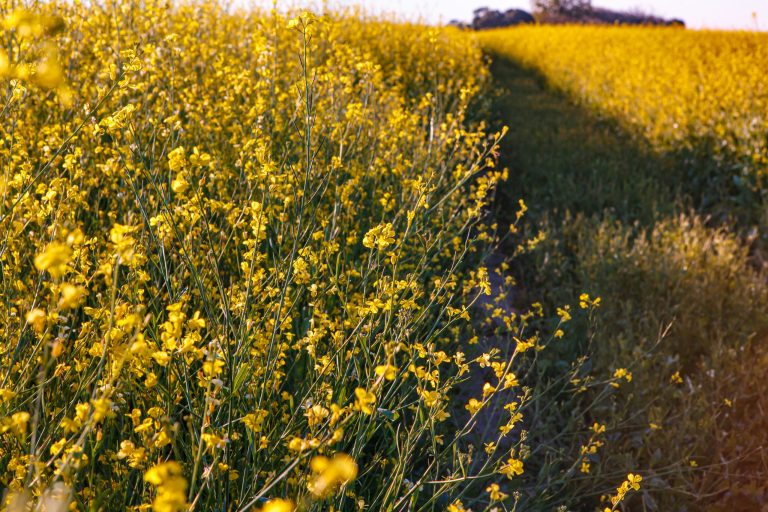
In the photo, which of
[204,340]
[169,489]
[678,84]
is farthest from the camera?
[678,84]

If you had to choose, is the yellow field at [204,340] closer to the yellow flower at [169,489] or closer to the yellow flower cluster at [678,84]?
the yellow flower at [169,489]

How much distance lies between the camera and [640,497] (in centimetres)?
288

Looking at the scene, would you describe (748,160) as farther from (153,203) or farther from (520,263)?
(153,203)

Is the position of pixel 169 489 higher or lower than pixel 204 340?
higher

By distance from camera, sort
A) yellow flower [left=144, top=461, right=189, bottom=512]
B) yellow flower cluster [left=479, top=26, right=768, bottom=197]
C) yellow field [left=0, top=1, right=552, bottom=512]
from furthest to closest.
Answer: yellow flower cluster [left=479, top=26, right=768, bottom=197] < yellow field [left=0, top=1, right=552, bottom=512] < yellow flower [left=144, top=461, right=189, bottom=512]

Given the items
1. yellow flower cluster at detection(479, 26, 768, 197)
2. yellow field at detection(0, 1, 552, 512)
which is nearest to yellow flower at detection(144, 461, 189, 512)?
yellow field at detection(0, 1, 552, 512)

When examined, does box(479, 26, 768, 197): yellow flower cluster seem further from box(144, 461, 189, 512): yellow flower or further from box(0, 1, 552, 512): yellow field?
box(144, 461, 189, 512): yellow flower

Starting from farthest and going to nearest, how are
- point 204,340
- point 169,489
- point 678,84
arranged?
point 678,84
point 204,340
point 169,489

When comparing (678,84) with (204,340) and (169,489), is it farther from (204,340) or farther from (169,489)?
(169,489)

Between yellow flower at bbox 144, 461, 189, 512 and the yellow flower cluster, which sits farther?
the yellow flower cluster

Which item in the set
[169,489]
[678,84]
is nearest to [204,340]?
[169,489]

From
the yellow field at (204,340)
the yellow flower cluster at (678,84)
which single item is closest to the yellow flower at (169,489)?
the yellow field at (204,340)

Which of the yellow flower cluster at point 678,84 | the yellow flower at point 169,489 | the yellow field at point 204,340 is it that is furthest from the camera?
the yellow flower cluster at point 678,84

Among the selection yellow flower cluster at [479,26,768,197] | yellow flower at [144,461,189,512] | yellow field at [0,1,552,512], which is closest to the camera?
yellow flower at [144,461,189,512]
